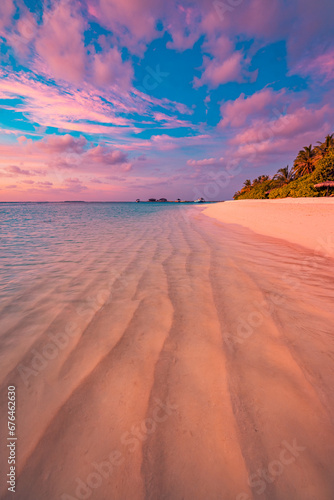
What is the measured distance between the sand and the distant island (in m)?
25.9

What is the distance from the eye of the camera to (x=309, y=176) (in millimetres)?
24891

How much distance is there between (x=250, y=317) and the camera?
239 cm

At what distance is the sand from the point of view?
1012 mm

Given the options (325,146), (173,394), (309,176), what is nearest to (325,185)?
(309,176)

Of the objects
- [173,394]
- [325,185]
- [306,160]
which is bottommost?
[173,394]

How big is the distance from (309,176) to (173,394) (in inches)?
1215

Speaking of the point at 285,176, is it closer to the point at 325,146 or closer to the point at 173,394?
the point at 325,146

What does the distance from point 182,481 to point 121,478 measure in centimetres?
30

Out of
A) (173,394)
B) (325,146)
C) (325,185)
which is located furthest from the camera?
(325,146)

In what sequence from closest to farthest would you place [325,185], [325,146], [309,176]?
[325,185] → [309,176] → [325,146]

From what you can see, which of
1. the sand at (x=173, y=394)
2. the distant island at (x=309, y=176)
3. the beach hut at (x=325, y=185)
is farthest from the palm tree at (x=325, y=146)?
the sand at (x=173, y=394)

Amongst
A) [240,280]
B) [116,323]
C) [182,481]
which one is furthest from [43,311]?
[240,280]

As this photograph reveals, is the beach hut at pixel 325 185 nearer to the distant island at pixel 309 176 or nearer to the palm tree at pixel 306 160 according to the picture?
the distant island at pixel 309 176

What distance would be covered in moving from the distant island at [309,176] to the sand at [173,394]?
25.9 metres
